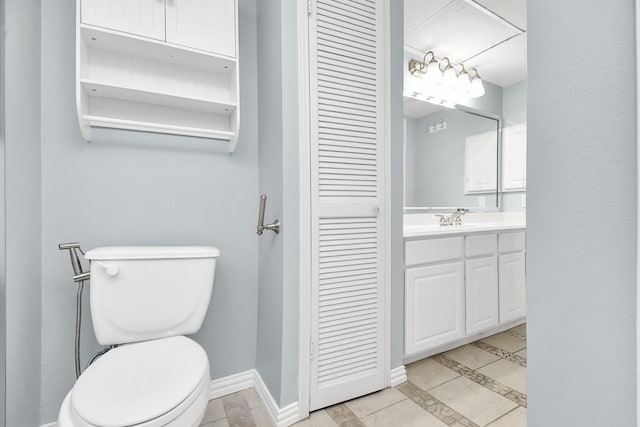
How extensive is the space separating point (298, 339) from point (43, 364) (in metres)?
1.06

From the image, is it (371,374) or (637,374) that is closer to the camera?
(637,374)

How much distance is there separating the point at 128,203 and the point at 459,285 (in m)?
1.91

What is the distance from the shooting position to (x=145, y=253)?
1.23 m

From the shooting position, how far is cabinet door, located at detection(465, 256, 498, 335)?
200 cm

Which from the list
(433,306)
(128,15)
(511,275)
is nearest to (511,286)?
(511,275)

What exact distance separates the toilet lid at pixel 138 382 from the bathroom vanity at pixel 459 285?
118cm

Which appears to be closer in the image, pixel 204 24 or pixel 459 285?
pixel 204 24

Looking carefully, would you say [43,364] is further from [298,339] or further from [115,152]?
[298,339]

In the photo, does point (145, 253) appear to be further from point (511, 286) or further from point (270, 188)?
point (511, 286)

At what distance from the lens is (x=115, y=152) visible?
138 cm

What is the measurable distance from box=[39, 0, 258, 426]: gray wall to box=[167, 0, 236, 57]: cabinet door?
0.21m

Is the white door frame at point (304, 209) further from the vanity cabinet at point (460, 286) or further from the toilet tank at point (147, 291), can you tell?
the vanity cabinet at point (460, 286)

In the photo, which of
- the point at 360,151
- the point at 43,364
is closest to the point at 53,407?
the point at 43,364

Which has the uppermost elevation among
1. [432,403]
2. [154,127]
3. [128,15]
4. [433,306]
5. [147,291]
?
[128,15]
